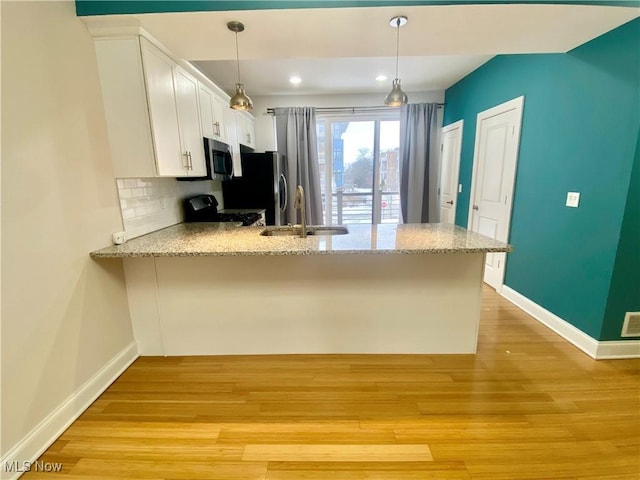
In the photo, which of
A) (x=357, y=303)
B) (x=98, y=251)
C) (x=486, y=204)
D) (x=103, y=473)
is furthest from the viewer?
→ (x=486, y=204)

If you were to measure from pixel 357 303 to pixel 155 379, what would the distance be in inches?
58.8

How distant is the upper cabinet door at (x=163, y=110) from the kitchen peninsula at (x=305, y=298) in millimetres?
553

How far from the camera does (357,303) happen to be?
2.12 m

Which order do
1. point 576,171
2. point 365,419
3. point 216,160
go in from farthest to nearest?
point 216,160
point 576,171
point 365,419

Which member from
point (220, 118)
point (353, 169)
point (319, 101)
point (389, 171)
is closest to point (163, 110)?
point (220, 118)

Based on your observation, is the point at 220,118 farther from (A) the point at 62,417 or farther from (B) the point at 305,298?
(A) the point at 62,417

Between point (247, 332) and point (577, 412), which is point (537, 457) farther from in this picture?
point (247, 332)

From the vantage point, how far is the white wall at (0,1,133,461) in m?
1.30

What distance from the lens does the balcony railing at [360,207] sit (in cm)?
502

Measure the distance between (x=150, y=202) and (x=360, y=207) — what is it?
3.42 metres

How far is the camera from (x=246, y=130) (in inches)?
167

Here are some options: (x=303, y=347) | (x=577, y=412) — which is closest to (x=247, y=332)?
(x=303, y=347)

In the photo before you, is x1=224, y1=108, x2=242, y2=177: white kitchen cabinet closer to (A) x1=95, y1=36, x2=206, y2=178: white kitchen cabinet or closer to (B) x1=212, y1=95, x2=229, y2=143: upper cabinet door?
(B) x1=212, y1=95, x2=229, y2=143: upper cabinet door

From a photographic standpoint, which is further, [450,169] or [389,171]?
[389,171]
